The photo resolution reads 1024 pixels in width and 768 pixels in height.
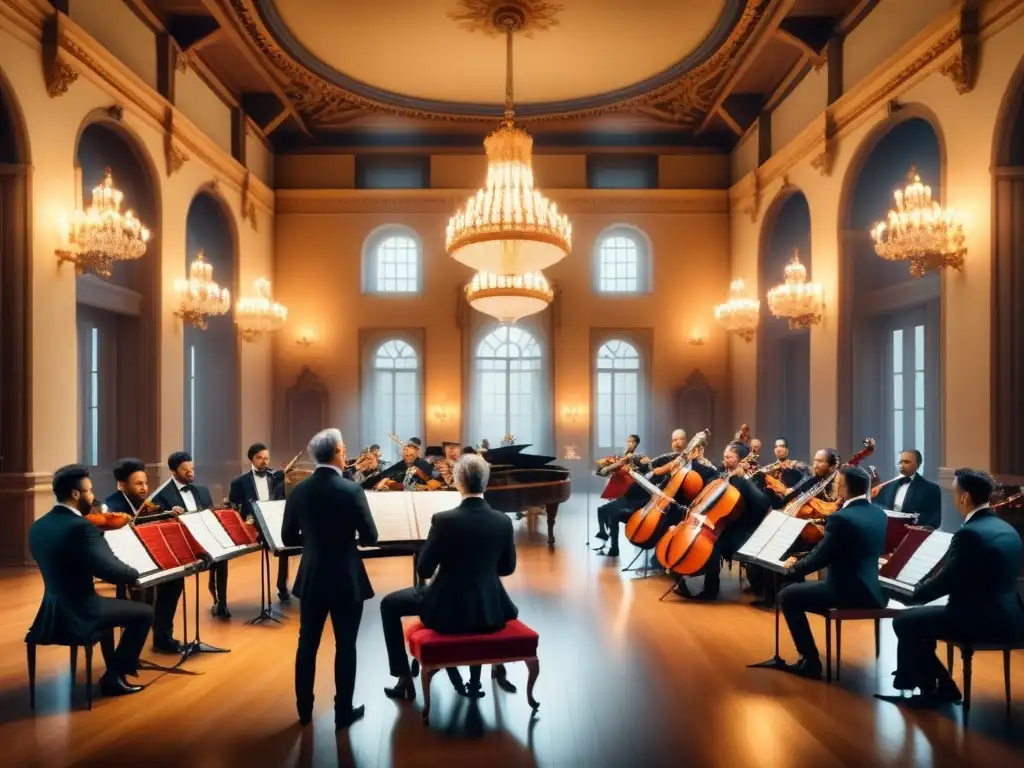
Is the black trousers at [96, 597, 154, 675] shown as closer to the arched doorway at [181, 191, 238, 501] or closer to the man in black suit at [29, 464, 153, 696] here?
the man in black suit at [29, 464, 153, 696]

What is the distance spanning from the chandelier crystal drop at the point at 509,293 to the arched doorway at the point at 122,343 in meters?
4.19

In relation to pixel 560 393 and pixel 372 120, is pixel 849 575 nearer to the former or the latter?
pixel 560 393

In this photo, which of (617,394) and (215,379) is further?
(617,394)

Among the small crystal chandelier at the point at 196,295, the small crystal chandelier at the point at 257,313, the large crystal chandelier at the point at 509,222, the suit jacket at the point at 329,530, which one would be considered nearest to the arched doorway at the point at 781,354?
the large crystal chandelier at the point at 509,222

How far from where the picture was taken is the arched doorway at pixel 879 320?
9.98 meters

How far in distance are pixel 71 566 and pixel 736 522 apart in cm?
521

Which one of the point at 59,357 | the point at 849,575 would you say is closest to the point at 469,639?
the point at 849,575

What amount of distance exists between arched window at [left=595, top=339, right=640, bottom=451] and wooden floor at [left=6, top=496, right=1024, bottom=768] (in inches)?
370

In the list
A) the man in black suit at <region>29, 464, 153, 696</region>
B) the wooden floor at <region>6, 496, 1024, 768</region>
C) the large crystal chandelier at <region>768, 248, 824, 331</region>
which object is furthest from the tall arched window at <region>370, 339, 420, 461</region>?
the man in black suit at <region>29, 464, 153, 696</region>

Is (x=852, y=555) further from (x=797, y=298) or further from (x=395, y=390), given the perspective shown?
(x=395, y=390)

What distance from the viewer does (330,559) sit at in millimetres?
4000

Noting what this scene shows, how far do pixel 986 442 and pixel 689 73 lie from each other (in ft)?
23.9

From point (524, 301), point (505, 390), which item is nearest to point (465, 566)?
point (524, 301)

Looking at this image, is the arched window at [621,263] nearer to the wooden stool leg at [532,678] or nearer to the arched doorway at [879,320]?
the arched doorway at [879,320]
